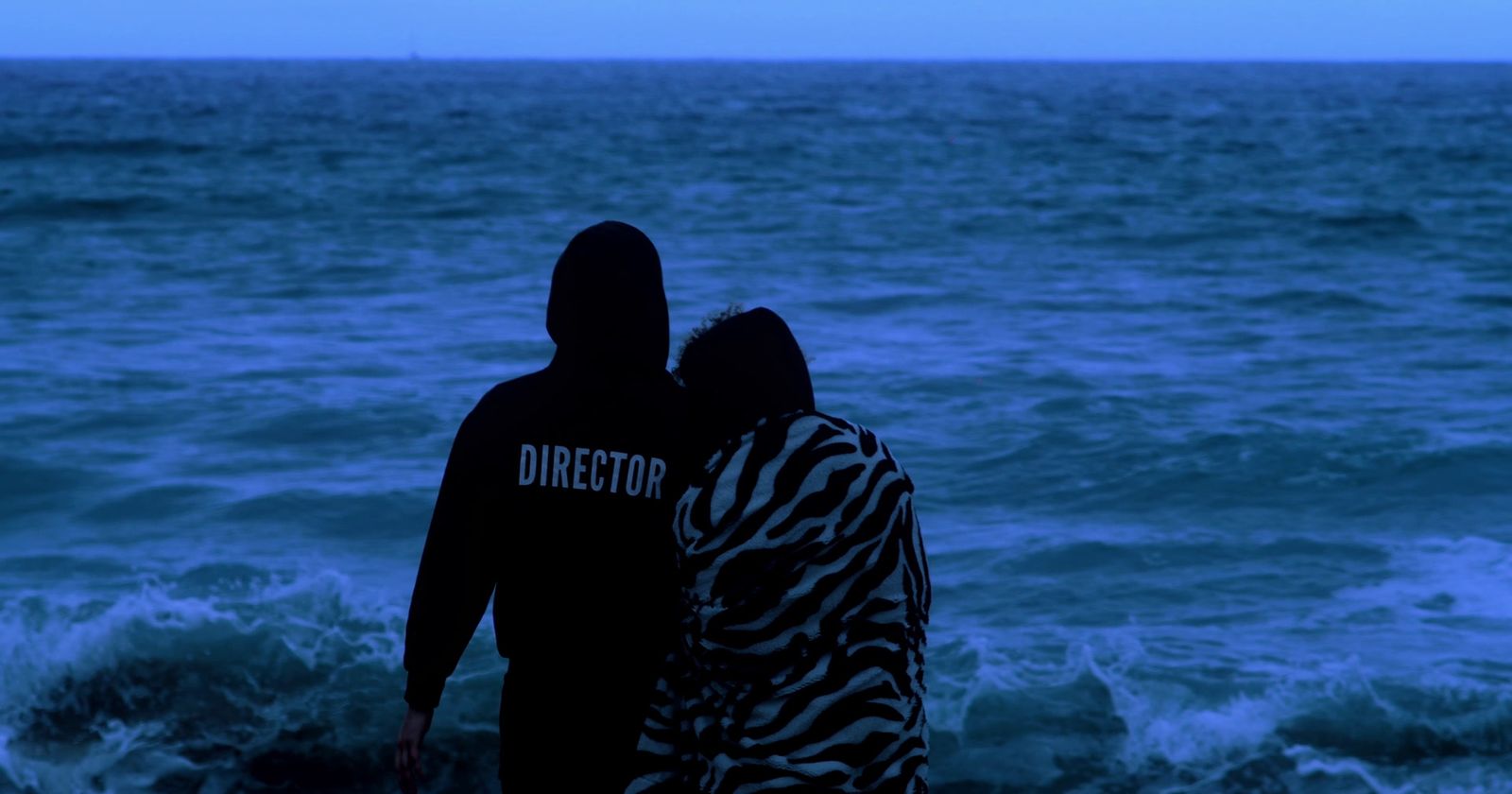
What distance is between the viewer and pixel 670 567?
2463 millimetres

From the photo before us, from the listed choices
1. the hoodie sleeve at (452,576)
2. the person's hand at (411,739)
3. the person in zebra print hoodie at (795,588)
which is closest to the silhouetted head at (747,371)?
the person in zebra print hoodie at (795,588)

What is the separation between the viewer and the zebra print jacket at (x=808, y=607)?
2209 millimetres

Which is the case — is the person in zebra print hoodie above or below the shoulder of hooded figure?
below

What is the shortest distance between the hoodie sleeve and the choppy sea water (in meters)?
2.71

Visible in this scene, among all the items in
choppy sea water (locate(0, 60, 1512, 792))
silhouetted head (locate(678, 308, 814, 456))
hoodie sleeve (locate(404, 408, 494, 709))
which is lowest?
choppy sea water (locate(0, 60, 1512, 792))

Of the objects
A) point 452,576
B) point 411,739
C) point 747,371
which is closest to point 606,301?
point 747,371

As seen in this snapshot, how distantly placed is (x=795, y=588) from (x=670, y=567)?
31 cm

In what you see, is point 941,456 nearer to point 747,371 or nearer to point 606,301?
point 606,301

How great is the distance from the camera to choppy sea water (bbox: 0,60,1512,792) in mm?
5406

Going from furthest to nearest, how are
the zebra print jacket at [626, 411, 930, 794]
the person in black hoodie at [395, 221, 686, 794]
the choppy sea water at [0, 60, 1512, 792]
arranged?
the choppy sea water at [0, 60, 1512, 792], the person in black hoodie at [395, 221, 686, 794], the zebra print jacket at [626, 411, 930, 794]

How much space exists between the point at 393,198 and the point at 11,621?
18389 mm

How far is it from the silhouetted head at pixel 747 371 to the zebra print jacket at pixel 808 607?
0.13 feet

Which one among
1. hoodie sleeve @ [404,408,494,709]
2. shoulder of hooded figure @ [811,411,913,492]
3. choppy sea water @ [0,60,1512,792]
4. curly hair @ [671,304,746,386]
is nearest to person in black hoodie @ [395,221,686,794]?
hoodie sleeve @ [404,408,494,709]

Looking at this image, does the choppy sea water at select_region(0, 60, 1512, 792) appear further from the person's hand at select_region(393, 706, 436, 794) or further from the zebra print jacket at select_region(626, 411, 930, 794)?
the zebra print jacket at select_region(626, 411, 930, 794)
